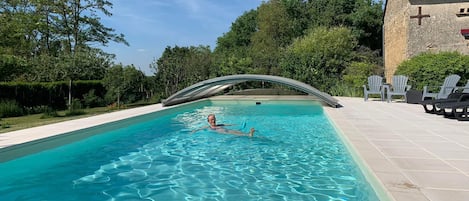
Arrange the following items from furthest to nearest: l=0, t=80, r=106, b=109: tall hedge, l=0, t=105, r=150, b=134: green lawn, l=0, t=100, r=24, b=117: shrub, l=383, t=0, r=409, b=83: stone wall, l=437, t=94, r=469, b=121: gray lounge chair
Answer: l=383, t=0, r=409, b=83: stone wall → l=0, t=80, r=106, b=109: tall hedge → l=0, t=100, r=24, b=117: shrub → l=0, t=105, r=150, b=134: green lawn → l=437, t=94, r=469, b=121: gray lounge chair

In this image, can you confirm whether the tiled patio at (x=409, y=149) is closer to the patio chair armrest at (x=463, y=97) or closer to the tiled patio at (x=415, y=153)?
the tiled patio at (x=415, y=153)

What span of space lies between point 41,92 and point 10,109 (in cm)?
201

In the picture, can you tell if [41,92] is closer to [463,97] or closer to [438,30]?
[463,97]

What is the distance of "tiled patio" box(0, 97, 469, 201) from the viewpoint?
9.99ft

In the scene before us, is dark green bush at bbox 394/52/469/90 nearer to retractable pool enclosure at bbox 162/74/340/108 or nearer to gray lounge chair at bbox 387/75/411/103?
gray lounge chair at bbox 387/75/411/103

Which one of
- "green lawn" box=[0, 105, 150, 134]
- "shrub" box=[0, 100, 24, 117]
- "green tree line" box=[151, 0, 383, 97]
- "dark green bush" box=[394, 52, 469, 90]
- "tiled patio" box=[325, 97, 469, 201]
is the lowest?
"tiled patio" box=[325, 97, 469, 201]

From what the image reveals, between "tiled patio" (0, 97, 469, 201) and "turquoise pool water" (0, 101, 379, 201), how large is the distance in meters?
0.30

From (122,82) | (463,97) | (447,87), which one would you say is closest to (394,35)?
(447,87)


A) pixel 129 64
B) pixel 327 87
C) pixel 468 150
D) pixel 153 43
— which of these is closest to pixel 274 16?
pixel 153 43

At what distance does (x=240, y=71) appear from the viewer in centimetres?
1962

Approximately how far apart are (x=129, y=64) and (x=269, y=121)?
657 cm

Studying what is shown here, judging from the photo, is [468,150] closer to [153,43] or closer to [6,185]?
[6,185]

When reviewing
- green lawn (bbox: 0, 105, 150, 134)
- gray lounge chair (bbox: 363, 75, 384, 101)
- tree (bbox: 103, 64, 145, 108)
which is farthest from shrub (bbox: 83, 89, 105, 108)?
gray lounge chair (bbox: 363, 75, 384, 101)

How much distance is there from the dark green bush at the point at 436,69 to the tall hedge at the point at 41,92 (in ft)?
43.4
